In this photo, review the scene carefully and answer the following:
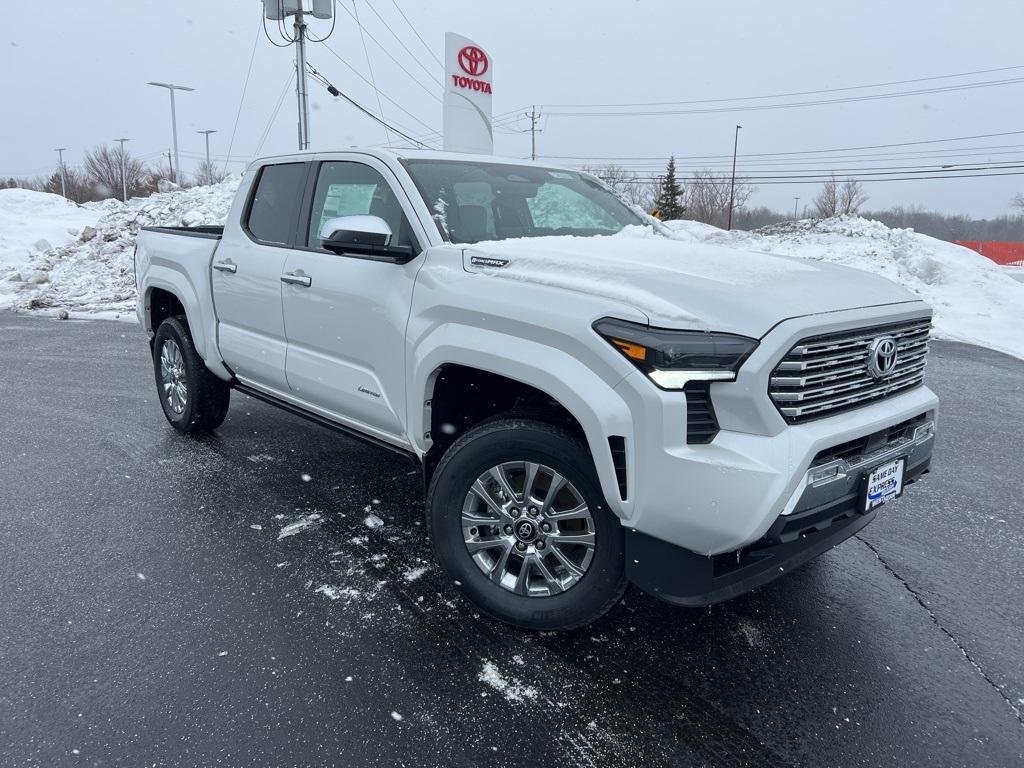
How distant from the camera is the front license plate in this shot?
2566mm

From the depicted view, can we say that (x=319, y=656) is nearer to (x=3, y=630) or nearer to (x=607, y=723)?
(x=607, y=723)

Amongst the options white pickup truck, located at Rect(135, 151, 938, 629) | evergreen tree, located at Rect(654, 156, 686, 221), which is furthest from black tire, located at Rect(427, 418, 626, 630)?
evergreen tree, located at Rect(654, 156, 686, 221)

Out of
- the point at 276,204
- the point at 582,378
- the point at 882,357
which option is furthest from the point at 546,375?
the point at 276,204

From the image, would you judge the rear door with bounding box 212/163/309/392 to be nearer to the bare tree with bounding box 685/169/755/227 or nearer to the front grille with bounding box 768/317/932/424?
the front grille with bounding box 768/317/932/424

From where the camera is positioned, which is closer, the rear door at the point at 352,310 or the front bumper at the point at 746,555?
the front bumper at the point at 746,555

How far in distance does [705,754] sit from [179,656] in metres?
1.95

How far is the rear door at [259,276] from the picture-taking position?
4.10m

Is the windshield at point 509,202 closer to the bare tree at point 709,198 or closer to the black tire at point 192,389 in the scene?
the black tire at point 192,389

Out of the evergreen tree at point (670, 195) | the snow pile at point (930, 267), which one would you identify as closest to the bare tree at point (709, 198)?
the evergreen tree at point (670, 195)

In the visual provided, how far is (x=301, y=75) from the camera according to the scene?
51.0ft

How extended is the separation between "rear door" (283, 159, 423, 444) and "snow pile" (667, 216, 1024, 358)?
20.4ft

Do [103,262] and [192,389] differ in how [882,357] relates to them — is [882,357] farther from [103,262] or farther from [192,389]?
[103,262]

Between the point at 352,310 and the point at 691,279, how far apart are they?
170 centimetres

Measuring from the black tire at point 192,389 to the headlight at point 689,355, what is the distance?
3831 millimetres
